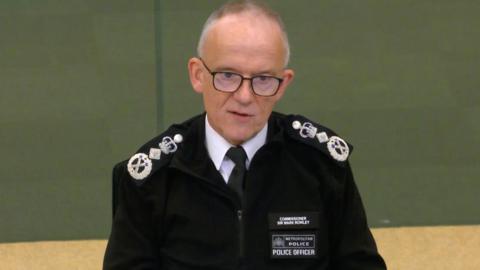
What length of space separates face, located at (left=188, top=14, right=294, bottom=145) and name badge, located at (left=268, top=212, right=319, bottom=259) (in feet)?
0.67

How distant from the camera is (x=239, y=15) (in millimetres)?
2314

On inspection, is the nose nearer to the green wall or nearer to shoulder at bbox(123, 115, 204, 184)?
shoulder at bbox(123, 115, 204, 184)

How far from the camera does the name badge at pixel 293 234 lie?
2.38 m

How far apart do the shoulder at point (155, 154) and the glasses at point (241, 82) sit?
0.65 feet

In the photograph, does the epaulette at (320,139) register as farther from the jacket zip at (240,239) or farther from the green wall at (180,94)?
the green wall at (180,94)

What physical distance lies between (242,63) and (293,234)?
40cm

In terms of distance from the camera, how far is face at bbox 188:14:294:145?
2289mm

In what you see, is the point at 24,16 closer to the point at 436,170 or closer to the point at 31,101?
the point at 31,101

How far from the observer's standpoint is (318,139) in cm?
247

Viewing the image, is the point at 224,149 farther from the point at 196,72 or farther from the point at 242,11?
the point at 242,11

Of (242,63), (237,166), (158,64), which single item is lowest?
(158,64)

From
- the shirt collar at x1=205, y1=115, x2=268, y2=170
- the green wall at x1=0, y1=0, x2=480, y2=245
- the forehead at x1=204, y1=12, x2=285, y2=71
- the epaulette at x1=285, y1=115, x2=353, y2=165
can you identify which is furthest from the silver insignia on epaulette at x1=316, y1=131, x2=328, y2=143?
the green wall at x1=0, y1=0, x2=480, y2=245

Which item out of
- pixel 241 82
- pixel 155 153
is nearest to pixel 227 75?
pixel 241 82

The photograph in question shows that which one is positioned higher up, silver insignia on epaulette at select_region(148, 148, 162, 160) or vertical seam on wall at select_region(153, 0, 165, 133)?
silver insignia on epaulette at select_region(148, 148, 162, 160)
